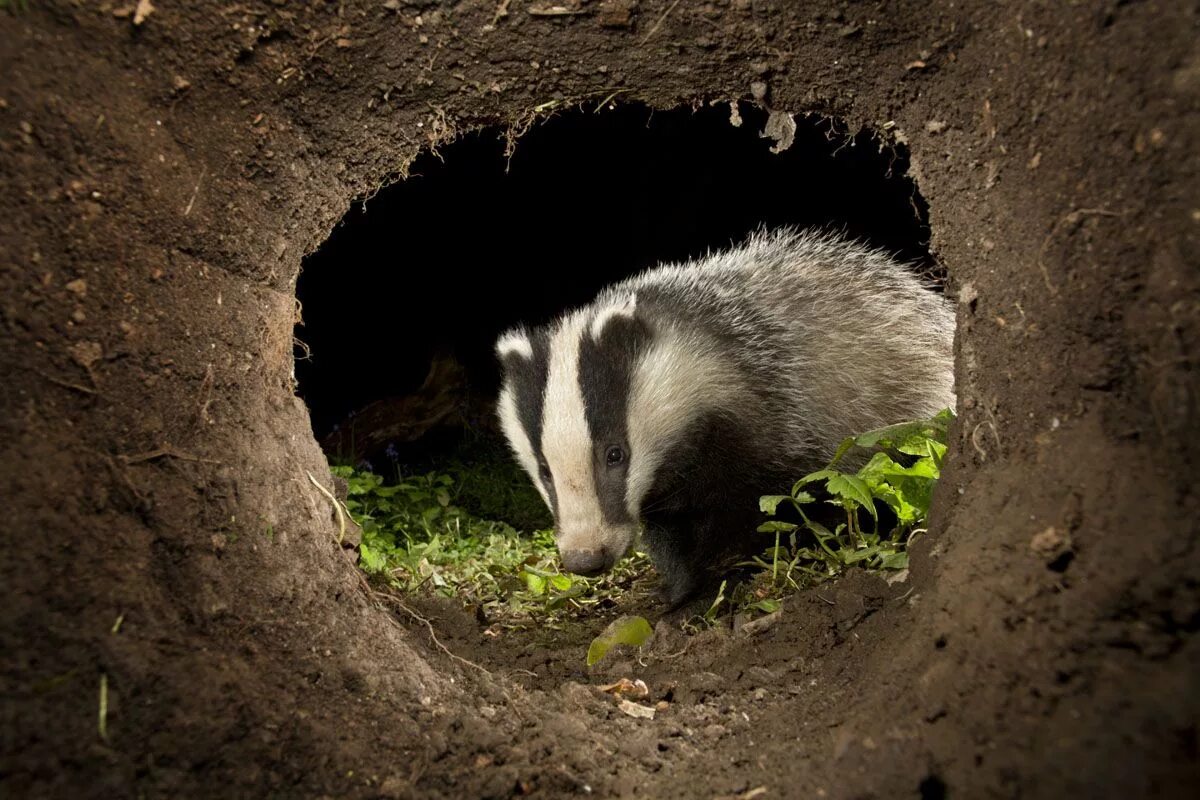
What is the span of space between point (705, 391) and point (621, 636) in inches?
49.9

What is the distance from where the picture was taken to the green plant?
3434 mm

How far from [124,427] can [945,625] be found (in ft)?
7.19

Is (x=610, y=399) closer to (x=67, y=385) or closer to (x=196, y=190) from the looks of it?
(x=196, y=190)

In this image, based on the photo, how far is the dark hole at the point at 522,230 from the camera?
287 inches

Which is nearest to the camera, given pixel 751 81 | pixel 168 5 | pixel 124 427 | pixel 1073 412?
pixel 1073 412

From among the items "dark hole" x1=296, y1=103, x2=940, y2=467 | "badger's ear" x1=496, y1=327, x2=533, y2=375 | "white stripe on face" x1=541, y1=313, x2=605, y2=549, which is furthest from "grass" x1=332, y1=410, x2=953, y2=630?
"badger's ear" x1=496, y1=327, x2=533, y2=375

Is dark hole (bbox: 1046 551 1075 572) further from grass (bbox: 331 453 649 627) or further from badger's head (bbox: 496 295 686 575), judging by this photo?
grass (bbox: 331 453 649 627)

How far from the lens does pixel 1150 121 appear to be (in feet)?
6.24

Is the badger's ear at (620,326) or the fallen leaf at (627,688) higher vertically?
the badger's ear at (620,326)

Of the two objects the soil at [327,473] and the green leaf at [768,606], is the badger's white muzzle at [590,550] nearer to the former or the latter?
the soil at [327,473]

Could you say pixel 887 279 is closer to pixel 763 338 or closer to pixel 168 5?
pixel 763 338

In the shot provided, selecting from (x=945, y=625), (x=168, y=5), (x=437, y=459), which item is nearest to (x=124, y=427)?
(x=168, y=5)

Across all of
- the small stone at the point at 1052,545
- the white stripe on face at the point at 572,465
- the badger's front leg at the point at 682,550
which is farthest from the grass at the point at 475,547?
the small stone at the point at 1052,545

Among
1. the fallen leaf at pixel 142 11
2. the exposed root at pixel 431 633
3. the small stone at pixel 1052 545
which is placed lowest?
the exposed root at pixel 431 633
